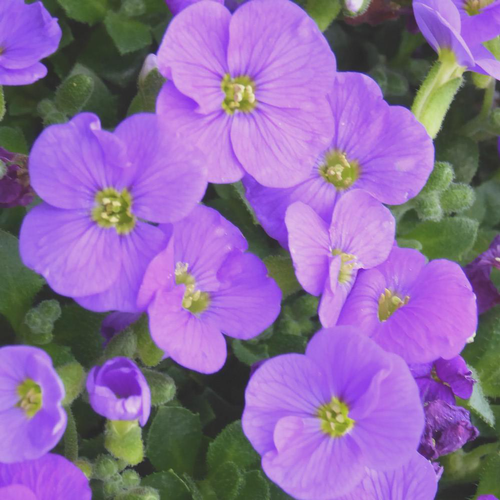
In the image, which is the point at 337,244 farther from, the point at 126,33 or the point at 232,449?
the point at 126,33

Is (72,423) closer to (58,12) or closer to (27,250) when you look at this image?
(27,250)

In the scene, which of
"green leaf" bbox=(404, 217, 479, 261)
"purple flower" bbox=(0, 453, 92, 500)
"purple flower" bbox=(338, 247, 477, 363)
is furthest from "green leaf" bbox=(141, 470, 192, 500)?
"green leaf" bbox=(404, 217, 479, 261)

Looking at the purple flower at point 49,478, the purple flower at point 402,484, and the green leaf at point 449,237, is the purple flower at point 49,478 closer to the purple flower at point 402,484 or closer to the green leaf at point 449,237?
the purple flower at point 402,484

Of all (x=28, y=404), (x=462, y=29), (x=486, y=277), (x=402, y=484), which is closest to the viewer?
(x=28, y=404)

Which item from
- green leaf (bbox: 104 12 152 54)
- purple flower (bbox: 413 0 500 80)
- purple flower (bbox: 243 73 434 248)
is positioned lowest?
green leaf (bbox: 104 12 152 54)

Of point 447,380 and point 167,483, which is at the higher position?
point 447,380

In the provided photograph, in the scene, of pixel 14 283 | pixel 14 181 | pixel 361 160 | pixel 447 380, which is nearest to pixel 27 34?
pixel 14 181

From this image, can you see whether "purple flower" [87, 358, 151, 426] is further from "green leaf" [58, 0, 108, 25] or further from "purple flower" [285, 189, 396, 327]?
"green leaf" [58, 0, 108, 25]
